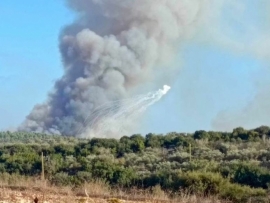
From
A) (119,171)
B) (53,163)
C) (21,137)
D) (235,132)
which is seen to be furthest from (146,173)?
(21,137)

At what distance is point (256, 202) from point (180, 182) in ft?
11.7

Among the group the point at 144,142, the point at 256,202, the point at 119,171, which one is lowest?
the point at 256,202

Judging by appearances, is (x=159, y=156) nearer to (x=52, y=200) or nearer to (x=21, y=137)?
(x=52, y=200)

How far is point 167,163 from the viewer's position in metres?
23.9

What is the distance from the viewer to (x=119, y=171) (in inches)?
816

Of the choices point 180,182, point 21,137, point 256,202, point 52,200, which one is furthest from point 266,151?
point 21,137

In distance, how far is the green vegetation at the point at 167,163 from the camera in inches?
680

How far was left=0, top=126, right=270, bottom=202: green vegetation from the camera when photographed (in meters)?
17.3

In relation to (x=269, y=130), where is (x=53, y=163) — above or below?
below

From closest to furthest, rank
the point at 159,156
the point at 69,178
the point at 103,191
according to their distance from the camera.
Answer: the point at 103,191 < the point at 69,178 < the point at 159,156

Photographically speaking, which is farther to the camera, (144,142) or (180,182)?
(144,142)

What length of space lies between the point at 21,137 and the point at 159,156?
24.3 meters

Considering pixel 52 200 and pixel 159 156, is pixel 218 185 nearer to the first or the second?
pixel 52 200

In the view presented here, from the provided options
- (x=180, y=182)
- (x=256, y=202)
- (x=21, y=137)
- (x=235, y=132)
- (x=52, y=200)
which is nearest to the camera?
(x=52, y=200)
